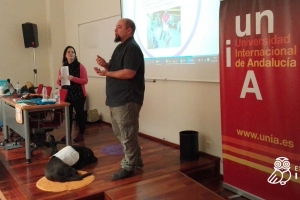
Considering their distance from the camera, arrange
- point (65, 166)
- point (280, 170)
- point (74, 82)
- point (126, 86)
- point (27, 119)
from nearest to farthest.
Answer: point (280, 170)
point (126, 86)
point (65, 166)
point (27, 119)
point (74, 82)

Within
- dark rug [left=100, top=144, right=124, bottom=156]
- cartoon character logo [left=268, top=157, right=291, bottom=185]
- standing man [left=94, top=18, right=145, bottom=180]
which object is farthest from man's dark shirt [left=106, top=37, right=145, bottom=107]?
cartoon character logo [left=268, top=157, right=291, bottom=185]

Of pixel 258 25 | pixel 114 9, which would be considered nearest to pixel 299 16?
pixel 258 25

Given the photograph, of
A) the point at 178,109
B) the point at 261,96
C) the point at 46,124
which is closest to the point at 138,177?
the point at 178,109

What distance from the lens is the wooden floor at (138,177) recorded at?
8.96 feet

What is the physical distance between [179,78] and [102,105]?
2446 millimetres

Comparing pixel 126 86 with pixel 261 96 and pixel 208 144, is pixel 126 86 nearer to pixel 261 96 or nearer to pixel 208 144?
pixel 261 96

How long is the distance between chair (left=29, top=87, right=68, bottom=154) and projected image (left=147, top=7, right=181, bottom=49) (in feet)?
4.43

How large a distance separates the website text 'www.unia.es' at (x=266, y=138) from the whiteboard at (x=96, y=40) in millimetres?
3066

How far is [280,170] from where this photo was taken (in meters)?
2.50

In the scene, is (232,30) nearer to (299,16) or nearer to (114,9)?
(299,16)

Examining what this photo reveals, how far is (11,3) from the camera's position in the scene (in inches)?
264

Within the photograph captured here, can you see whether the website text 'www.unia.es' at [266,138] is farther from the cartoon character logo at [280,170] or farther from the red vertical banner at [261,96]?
the cartoon character logo at [280,170]

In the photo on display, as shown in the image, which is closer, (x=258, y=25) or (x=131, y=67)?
(x=258, y=25)

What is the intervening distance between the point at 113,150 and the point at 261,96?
6.97ft
